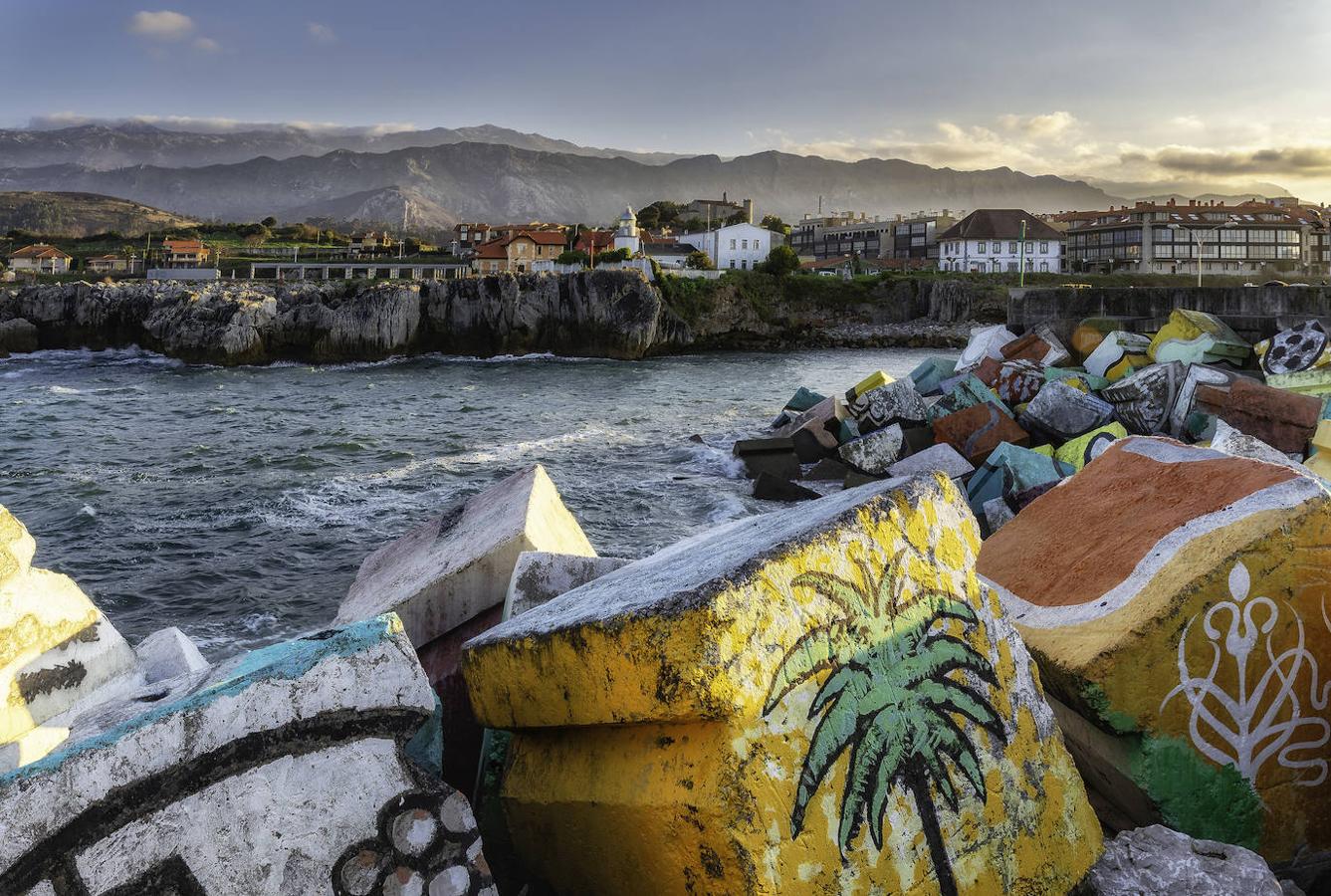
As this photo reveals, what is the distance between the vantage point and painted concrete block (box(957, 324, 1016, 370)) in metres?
20.3

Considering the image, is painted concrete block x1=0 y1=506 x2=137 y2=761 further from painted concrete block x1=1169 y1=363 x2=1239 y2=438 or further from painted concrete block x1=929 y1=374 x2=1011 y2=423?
painted concrete block x1=929 y1=374 x2=1011 y2=423

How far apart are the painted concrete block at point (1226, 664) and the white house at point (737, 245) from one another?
79.7 m

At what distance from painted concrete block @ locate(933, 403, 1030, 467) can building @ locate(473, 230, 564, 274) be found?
223ft

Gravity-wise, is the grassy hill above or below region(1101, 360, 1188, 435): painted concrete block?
above

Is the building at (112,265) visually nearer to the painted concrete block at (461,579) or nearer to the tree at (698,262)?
the tree at (698,262)

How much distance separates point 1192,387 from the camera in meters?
12.6

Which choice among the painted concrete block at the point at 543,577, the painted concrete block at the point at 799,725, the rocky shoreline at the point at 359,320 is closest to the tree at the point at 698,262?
the rocky shoreline at the point at 359,320

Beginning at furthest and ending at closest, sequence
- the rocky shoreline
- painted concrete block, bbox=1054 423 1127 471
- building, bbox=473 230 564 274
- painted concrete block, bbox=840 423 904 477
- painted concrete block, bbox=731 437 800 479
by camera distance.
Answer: building, bbox=473 230 564 274, the rocky shoreline, painted concrete block, bbox=731 437 800 479, painted concrete block, bbox=840 423 904 477, painted concrete block, bbox=1054 423 1127 471

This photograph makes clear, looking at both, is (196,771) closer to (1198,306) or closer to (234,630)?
(234,630)

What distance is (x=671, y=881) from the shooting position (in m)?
2.31

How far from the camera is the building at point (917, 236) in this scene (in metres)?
99.2

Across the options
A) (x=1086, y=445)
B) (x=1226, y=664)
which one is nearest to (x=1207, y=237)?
(x=1086, y=445)

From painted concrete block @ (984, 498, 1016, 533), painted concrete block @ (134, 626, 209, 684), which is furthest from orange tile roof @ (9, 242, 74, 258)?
painted concrete block @ (134, 626, 209, 684)

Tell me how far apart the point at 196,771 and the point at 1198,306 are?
2097 centimetres
